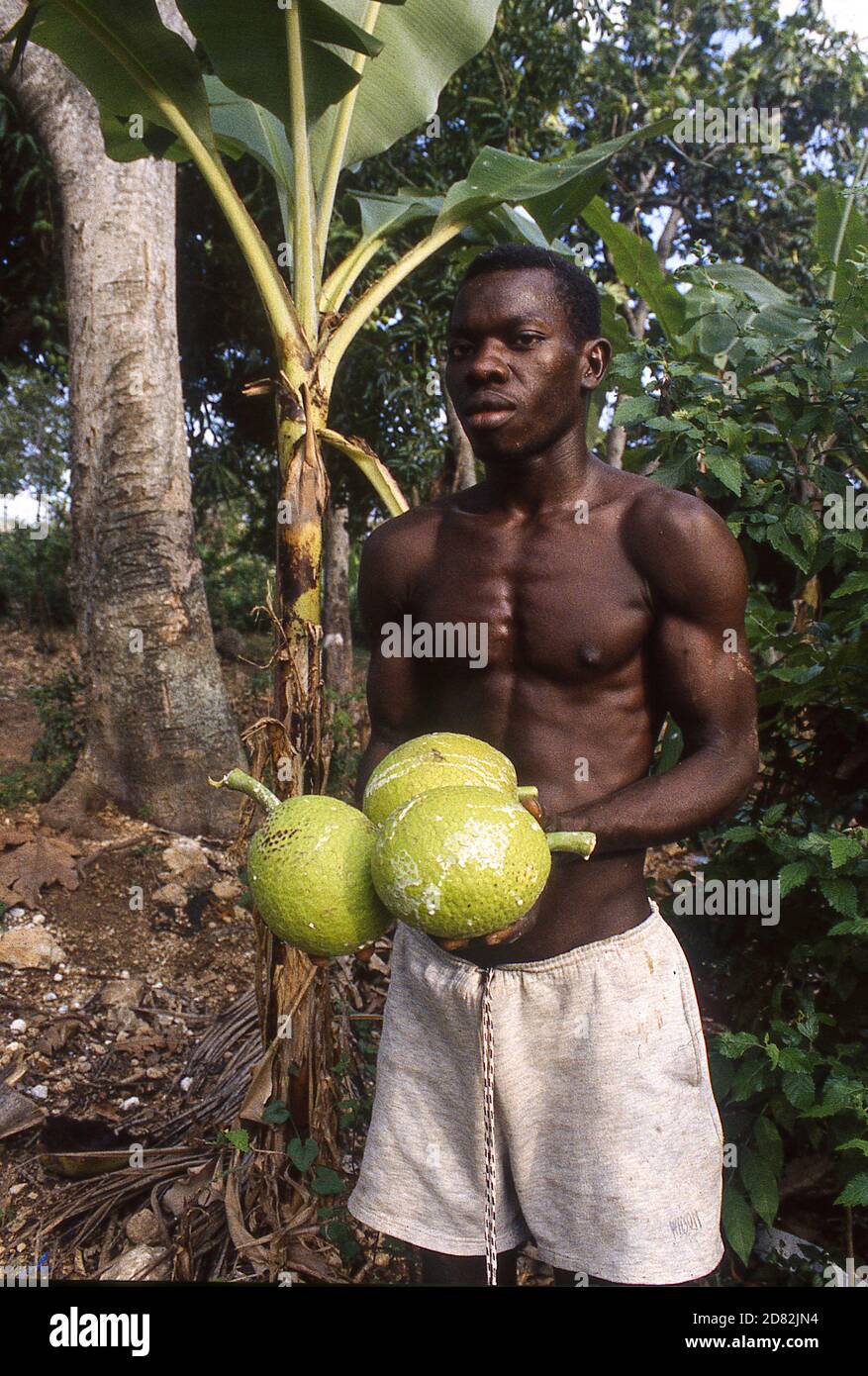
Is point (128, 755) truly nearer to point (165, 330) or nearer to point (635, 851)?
point (165, 330)

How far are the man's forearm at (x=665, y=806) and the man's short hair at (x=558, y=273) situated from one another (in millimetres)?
858

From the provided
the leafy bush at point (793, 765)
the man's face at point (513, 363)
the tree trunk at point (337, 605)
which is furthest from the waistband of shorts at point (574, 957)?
the tree trunk at point (337, 605)

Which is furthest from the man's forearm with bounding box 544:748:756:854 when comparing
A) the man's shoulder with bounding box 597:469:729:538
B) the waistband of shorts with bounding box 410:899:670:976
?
the man's shoulder with bounding box 597:469:729:538

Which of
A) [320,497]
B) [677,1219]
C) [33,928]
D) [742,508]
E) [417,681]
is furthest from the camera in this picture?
[33,928]

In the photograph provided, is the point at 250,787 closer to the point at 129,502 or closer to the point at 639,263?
the point at 639,263

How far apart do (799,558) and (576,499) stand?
709 mm

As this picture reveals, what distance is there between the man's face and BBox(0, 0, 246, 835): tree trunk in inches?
120

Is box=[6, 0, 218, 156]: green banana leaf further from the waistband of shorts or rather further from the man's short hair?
the waistband of shorts

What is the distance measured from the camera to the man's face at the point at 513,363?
5.68ft

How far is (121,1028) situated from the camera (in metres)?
3.40

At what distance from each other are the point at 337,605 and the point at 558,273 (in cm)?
Answer: 671

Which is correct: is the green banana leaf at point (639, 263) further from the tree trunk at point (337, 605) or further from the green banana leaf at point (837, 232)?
the tree trunk at point (337, 605)
